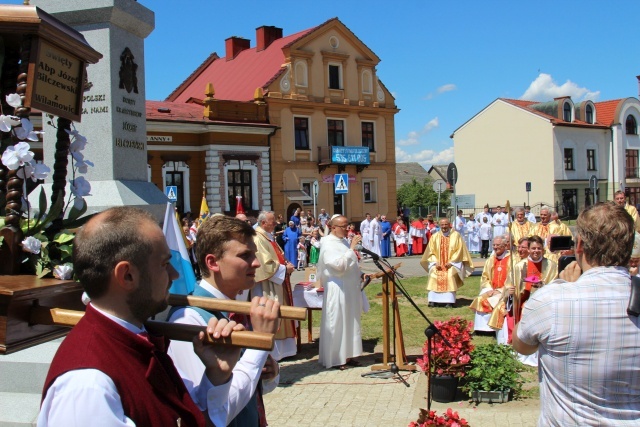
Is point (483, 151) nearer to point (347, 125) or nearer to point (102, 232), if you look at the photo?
point (347, 125)

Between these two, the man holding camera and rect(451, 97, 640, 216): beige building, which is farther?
rect(451, 97, 640, 216): beige building

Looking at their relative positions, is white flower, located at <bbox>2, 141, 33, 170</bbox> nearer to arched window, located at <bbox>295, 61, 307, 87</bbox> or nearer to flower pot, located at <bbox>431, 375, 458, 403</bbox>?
flower pot, located at <bbox>431, 375, 458, 403</bbox>

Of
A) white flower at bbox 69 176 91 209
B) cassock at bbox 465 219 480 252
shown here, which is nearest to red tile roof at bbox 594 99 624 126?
cassock at bbox 465 219 480 252

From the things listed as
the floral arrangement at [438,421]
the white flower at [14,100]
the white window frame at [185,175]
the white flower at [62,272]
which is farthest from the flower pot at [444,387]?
the white window frame at [185,175]

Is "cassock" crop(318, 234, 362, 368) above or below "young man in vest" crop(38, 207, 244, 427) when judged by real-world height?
below

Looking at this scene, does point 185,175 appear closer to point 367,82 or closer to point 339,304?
point 367,82

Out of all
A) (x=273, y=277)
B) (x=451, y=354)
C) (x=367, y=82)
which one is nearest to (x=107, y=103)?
(x=273, y=277)

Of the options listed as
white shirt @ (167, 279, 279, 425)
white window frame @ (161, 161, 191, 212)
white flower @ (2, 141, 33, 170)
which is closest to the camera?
white shirt @ (167, 279, 279, 425)

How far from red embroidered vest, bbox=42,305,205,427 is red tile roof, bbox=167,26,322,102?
105 feet

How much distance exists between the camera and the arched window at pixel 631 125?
5134cm

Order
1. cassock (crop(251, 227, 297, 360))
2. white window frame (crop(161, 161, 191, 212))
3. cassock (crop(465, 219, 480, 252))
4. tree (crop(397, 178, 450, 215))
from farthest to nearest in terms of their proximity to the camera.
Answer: tree (crop(397, 178, 450, 215))
white window frame (crop(161, 161, 191, 212))
cassock (crop(465, 219, 480, 252))
cassock (crop(251, 227, 297, 360))

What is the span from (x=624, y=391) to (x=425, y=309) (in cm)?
1008

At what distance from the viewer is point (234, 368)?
2.30 m

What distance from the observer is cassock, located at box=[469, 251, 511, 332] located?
9797 millimetres
